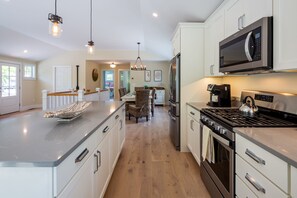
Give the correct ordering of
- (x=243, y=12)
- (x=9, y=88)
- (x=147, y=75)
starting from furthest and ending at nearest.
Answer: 1. (x=147, y=75)
2. (x=9, y=88)
3. (x=243, y=12)

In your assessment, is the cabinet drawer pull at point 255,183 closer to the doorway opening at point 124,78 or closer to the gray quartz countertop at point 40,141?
the gray quartz countertop at point 40,141

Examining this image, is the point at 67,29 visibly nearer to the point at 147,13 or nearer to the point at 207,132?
the point at 147,13

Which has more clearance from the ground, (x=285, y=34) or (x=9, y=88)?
(x=285, y=34)

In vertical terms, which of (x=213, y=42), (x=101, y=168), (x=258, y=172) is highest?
(x=213, y=42)

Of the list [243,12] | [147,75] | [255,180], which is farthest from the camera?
[147,75]

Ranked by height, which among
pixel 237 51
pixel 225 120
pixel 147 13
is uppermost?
pixel 147 13

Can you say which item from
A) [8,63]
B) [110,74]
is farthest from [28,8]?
[110,74]

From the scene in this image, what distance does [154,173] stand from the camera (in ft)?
8.81

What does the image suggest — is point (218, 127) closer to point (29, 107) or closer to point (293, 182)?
point (293, 182)

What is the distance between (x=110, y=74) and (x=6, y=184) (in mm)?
12284

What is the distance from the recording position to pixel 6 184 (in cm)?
92

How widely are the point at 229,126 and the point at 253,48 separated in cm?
70

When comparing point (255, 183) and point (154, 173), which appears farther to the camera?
point (154, 173)

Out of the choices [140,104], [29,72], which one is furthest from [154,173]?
[29,72]
